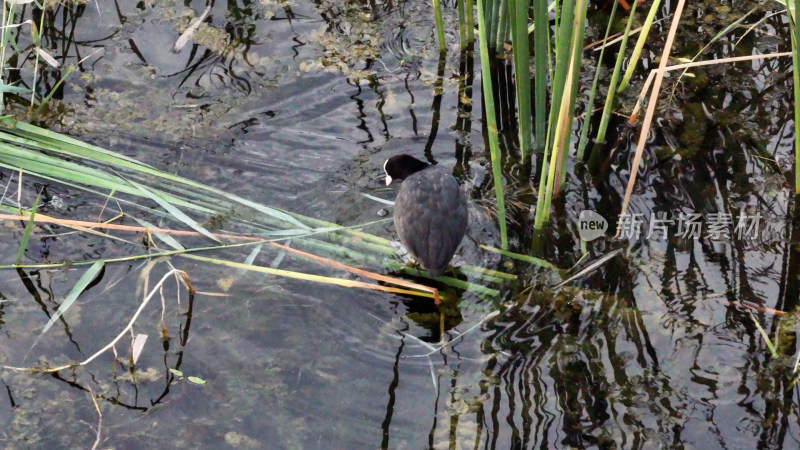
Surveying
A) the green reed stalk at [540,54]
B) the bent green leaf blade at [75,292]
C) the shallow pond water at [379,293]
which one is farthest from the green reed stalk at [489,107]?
the bent green leaf blade at [75,292]

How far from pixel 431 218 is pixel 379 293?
43 centimetres

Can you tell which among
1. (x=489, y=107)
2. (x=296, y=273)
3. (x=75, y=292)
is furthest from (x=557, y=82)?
(x=75, y=292)

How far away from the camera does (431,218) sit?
13.0 ft

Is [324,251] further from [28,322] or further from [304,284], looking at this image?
[28,322]

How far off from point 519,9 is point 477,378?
169 centimetres

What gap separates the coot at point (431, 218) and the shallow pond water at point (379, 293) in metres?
0.27

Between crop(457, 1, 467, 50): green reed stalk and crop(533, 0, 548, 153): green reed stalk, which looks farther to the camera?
crop(457, 1, 467, 50): green reed stalk

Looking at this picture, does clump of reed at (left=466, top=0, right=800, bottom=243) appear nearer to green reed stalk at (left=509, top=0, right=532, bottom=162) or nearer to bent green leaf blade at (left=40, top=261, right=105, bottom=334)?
green reed stalk at (left=509, top=0, right=532, bottom=162)

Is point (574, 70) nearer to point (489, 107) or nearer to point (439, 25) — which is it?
point (489, 107)

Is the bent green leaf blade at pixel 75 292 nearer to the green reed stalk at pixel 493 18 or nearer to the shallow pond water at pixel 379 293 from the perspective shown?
the shallow pond water at pixel 379 293

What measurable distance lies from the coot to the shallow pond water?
27 centimetres

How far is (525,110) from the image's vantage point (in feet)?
14.7

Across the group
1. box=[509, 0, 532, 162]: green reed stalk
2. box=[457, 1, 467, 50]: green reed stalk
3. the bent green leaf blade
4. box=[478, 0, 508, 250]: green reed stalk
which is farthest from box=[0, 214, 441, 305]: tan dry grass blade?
box=[457, 1, 467, 50]: green reed stalk

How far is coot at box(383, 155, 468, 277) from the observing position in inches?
155
